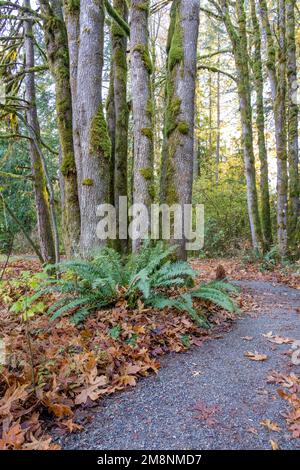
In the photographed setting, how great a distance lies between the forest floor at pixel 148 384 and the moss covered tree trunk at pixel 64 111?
72.0 inches

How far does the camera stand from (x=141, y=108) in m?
5.36

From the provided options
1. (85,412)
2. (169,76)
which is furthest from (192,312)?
(169,76)

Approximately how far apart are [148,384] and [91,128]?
11.9 ft

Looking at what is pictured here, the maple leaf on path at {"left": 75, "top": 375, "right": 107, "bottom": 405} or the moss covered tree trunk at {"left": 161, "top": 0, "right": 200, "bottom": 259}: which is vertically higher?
the moss covered tree trunk at {"left": 161, "top": 0, "right": 200, "bottom": 259}

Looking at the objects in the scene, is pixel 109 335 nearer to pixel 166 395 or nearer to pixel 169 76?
pixel 166 395

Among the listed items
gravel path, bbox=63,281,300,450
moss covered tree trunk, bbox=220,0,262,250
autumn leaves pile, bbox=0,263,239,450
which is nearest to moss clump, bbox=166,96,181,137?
autumn leaves pile, bbox=0,263,239,450


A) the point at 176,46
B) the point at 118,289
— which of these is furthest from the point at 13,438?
the point at 176,46

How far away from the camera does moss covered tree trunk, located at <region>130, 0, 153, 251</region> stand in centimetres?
528

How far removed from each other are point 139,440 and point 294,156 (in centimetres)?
970

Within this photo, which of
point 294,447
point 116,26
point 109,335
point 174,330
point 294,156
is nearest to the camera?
point 294,447

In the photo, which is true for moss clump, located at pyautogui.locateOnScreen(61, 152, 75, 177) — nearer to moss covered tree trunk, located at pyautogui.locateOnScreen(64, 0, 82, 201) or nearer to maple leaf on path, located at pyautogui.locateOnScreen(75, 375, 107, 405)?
moss covered tree trunk, located at pyautogui.locateOnScreen(64, 0, 82, 201)

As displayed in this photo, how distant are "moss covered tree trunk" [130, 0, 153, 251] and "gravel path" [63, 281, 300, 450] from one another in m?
2.53

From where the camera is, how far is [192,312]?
3.80 m

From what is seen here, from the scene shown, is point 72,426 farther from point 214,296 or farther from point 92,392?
point 214,296
